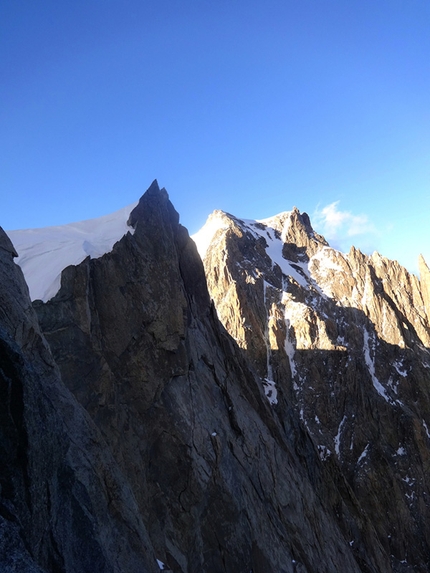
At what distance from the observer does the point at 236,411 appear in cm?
1969

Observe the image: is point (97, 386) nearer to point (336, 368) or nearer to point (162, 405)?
point (162, 405)

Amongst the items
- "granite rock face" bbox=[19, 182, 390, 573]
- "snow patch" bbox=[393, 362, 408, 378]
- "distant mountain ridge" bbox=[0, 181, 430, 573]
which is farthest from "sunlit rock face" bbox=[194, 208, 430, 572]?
"granite rock face" bbox=[19, 182, 390, 573]

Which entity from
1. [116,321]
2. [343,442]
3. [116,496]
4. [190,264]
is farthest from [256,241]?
[116,496]

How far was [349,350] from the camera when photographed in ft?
246

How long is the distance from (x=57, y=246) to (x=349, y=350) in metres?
65.0

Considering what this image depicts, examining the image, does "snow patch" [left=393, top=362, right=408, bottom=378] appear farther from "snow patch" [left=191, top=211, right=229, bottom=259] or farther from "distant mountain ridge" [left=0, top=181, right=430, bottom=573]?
"snow patch" [left=191, top=211, right=229, bottom=259]

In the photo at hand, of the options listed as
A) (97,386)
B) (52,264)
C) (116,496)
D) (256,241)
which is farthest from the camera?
(256,241)

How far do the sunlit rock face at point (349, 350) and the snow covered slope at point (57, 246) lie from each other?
35.5 meters

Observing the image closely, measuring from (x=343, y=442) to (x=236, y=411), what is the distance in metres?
52.8

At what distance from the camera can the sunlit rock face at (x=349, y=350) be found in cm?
5988

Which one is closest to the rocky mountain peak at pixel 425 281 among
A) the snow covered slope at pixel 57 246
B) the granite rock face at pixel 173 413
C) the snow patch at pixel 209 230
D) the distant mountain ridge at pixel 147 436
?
the snow patch at pixel 209 230

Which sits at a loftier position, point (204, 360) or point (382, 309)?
point (382, 309)

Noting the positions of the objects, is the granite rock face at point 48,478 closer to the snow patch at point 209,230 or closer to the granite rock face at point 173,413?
the granite rock face at point 173,413

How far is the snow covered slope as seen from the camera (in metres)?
17.6
